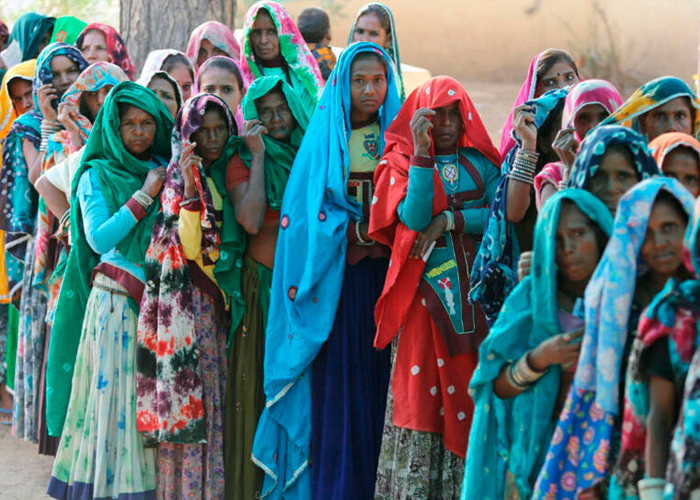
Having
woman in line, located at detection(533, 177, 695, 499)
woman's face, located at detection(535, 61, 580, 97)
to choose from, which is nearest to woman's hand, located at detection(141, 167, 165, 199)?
woman's face, located at detection(535, 61, 580, 97)

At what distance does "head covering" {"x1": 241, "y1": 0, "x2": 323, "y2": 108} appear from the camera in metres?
5.46

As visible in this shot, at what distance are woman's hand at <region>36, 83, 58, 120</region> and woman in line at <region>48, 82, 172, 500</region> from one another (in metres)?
0.89

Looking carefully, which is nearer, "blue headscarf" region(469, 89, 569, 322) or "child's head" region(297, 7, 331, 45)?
"blue headscarf" region(469, 89, 569, 322)

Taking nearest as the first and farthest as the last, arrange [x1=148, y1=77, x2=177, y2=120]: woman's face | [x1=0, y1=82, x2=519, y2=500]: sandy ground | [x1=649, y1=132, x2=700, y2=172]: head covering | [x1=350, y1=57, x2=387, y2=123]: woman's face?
1. [x1=649, y1=132, x2=700, y2=172]: head covering
2. [x1=350, y1=57, x2=387, y2=123]: woman's face
3. [x1=148, y1=77, x2=177, y2=120]: woman's face
4. [x1=0, y1=82, x2=519, y2=500]: sandy ground

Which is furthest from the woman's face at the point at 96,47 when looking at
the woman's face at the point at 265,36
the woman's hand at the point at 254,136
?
the woman's hand at the point at 254,136

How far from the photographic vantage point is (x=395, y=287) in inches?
168

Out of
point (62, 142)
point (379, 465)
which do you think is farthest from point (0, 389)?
point (379, 465)

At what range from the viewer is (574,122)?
151 inches

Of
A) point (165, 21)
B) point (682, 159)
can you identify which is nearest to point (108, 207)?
point (682, 159)

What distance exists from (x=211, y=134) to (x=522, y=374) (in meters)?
2.15

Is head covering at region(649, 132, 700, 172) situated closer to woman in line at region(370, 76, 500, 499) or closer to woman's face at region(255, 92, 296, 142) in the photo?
woman in line at region(370, 76, 500, 499)

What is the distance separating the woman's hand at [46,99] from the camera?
5500 mm

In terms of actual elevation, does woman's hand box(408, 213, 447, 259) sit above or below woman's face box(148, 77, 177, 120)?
below

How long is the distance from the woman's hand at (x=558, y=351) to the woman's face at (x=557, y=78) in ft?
6.59
